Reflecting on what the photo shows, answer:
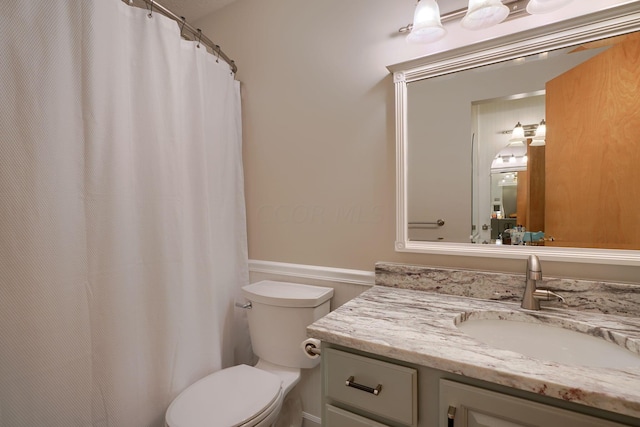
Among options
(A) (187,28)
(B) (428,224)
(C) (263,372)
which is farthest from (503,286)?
(A) (187,28)

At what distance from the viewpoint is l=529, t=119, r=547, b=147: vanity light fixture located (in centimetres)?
102

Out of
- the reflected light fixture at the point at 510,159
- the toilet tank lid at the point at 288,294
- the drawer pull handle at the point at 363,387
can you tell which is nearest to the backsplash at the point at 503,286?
the toilet tank lid at the point at 288,294

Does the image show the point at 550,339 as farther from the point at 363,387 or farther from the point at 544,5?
the point at 544,5

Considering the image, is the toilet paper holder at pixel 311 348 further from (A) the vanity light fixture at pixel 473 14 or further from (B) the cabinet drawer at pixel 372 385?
(A) the vanity light fixture at pixel 473 14

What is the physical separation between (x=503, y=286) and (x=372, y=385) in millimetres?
617

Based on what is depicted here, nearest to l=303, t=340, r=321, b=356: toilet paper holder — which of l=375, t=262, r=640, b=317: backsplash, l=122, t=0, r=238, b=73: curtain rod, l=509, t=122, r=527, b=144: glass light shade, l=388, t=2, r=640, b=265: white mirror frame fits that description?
l=375, t=262, r=640, b=317: backsplash

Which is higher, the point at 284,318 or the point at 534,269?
the point at 534,269

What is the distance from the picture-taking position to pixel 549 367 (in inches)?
24.0

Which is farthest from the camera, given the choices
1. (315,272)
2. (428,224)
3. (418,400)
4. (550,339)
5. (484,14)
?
(315,272)

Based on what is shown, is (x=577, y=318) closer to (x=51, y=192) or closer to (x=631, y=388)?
(x=631, y=388)

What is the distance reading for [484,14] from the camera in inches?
38.2

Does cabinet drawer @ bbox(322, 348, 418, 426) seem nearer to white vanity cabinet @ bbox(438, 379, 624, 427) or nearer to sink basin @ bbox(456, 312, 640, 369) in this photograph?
white vanity cabinet @ bbox(438, 379, 624, 427)

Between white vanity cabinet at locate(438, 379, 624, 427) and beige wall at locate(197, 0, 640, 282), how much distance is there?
576mm

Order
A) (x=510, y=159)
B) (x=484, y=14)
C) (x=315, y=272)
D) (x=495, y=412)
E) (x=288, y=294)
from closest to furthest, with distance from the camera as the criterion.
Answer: (x=495, y=412)
(x=484, y=14)
(x=510, y=159)
(x=288, y=294)
(x=315, y=272)
